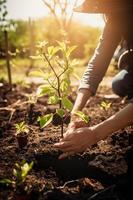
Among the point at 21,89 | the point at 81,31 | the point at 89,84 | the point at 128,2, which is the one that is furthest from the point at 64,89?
the point at 81,31

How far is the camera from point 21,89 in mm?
6320

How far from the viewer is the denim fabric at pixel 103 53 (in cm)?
335

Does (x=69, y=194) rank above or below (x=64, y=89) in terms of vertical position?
below

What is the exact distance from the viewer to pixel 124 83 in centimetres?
473

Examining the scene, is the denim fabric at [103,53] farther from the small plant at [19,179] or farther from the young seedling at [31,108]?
the small plant at [19,179]

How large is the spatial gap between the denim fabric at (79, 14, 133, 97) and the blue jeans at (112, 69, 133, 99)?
3.75 ft

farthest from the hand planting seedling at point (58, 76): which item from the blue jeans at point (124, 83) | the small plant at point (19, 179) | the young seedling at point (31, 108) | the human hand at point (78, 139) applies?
the blue jeans at point (124, 83)

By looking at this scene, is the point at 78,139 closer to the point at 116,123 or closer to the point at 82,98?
the point at 116,123

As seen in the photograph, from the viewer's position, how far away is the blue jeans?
185 inches

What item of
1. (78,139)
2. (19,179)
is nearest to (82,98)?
(78,139)

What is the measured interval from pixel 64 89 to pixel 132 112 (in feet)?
1.92

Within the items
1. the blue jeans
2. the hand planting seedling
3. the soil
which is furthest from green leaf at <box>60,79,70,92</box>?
the blue jeans

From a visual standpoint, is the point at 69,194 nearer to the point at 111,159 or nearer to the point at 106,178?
the point at 106,178

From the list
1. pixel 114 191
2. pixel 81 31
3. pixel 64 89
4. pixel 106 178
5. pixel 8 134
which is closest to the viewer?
pixel 114 191
